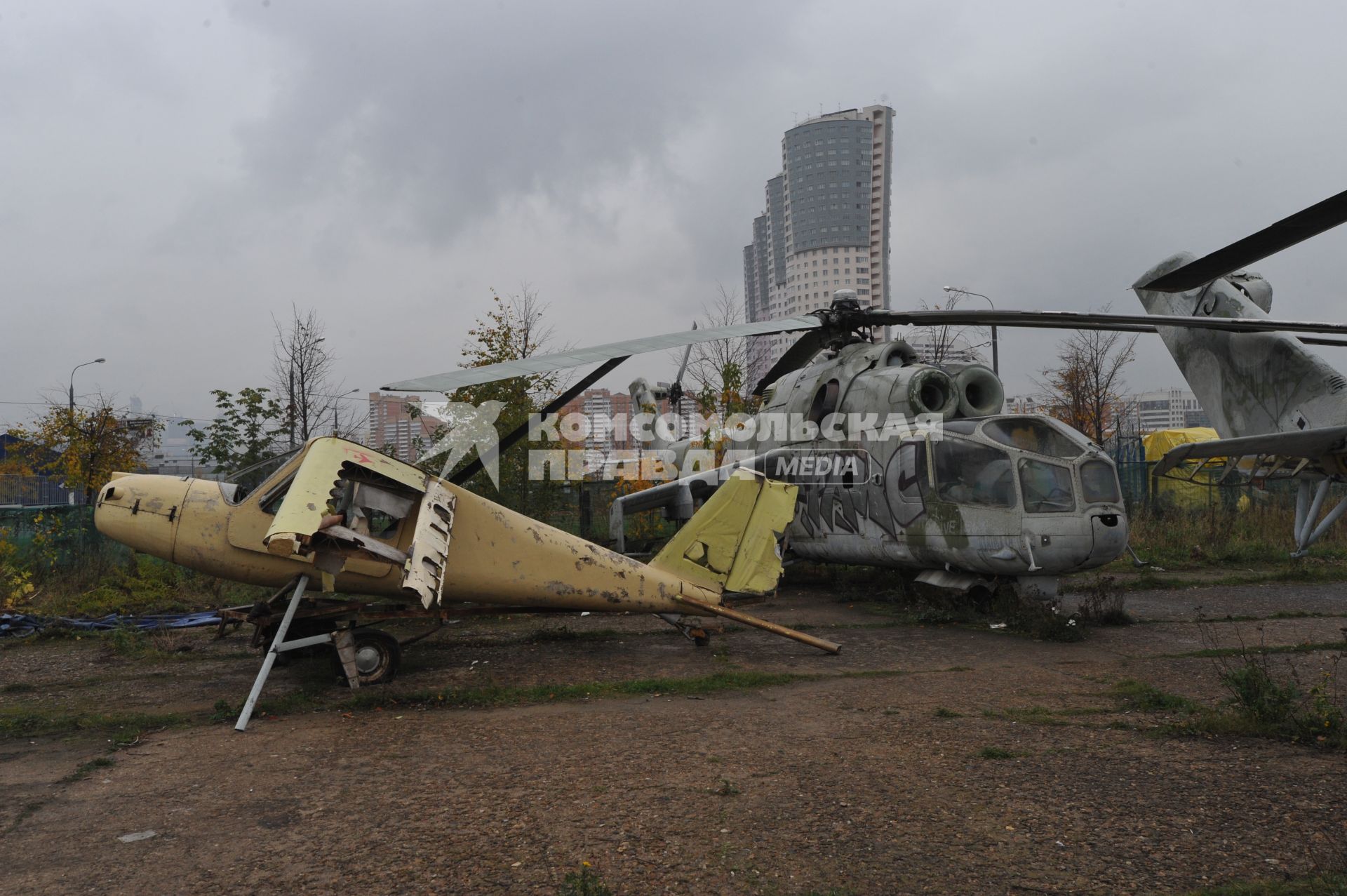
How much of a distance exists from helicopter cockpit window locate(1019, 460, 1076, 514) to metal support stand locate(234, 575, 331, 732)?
283 inches

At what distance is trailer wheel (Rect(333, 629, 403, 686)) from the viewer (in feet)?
25.4

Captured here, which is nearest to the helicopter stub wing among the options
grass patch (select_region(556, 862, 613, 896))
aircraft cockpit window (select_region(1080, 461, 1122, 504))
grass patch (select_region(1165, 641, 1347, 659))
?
aircraft cockpit window (select_region(1080, 461, 1122, 504))

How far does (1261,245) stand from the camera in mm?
4297

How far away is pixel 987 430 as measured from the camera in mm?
9766

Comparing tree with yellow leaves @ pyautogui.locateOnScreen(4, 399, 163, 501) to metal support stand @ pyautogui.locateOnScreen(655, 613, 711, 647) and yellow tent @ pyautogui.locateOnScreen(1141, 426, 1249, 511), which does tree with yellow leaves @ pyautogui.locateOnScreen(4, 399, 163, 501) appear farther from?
yellow tent @ pyautogui.locateOnScreen(1141, 426, 1249, 511)

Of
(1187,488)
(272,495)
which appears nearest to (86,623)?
(272,495)

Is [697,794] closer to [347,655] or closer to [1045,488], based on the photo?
[347,655]

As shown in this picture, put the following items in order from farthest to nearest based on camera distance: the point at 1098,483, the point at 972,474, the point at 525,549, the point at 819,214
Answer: the point at 819,214 → the point at 972,474 → the point at 1098,483 → the point at 525,549

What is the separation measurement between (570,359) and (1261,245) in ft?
16.3

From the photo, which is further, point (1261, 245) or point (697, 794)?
point (697, 794)

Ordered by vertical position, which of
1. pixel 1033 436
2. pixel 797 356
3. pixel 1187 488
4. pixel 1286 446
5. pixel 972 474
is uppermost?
pixel 797 356

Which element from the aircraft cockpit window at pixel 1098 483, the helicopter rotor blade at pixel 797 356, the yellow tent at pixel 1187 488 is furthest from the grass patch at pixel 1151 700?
Result: the yellow tent at pixel 1187 488

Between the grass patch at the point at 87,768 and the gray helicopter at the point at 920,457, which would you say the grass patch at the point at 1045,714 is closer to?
the gray helicopter at the point at 920,457

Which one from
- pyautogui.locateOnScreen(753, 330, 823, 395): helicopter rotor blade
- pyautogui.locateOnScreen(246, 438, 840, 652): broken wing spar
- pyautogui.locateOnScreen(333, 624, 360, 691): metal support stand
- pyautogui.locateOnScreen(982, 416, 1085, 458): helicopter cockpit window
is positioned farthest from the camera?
pyautogui.locateOnScreen(753, 330, 823, 395): helicopter rotor blade
